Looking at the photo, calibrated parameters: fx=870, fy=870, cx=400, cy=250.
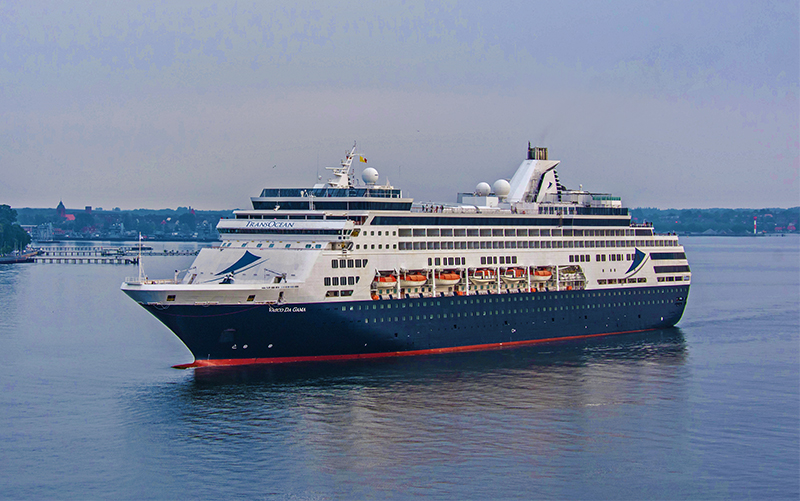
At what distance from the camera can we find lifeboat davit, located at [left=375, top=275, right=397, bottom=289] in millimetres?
41938

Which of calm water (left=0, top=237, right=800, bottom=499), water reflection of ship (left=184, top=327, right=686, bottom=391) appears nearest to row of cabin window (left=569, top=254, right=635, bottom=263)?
water reflection of ship (left=184, top=327, right=686, bottom=391)

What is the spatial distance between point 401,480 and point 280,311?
49.5ft

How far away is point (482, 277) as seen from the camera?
45844mm

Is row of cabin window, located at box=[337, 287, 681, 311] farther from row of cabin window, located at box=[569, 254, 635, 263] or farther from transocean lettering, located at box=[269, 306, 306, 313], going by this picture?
transocean lettering, located at box=[269, 306, 306, 313]

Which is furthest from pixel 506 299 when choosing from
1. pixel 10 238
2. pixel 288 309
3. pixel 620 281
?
pixel 10 238

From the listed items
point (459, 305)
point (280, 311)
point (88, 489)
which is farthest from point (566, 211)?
point (88, 489)

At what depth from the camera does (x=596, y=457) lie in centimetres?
2830

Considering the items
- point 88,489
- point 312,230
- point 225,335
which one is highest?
point 312,230

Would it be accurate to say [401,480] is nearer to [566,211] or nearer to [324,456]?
[324,456]

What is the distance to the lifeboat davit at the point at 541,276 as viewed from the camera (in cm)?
4825

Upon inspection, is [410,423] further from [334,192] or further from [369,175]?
[369,175]

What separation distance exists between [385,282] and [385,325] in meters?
2.08

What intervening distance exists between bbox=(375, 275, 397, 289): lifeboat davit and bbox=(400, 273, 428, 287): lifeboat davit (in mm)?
545

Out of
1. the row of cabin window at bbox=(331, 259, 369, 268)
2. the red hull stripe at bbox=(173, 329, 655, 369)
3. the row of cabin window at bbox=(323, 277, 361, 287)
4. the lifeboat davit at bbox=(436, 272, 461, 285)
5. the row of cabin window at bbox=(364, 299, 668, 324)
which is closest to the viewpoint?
the red hull stripe at bbox=(173, 329, 655, 369)
